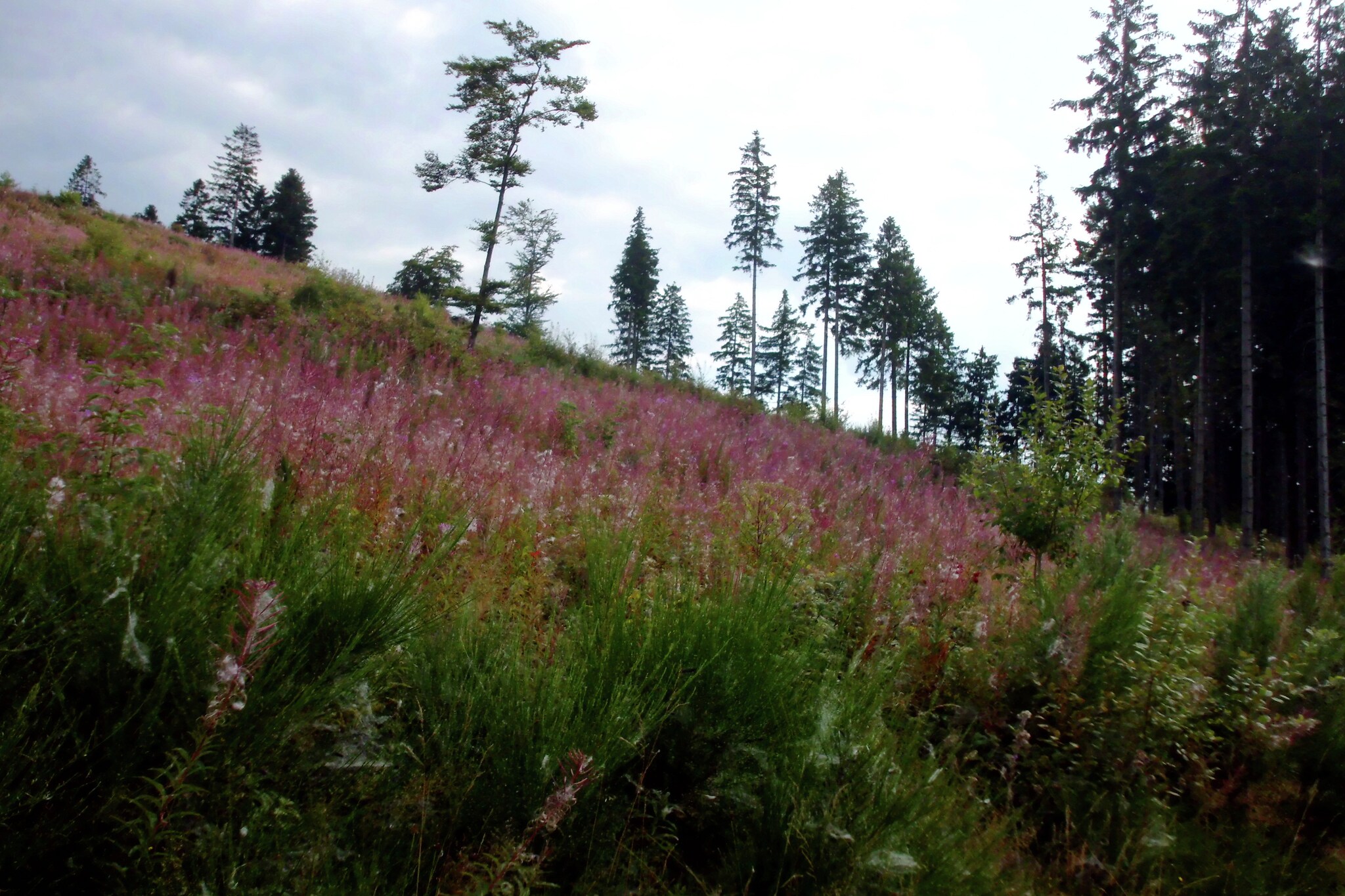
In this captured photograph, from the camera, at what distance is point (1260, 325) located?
71.2 ft

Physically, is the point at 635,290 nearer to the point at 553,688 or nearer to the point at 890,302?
the point at 890,302

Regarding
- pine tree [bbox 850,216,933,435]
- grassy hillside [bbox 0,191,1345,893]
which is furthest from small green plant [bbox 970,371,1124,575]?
pine tree [bbox 850,216,933,435]

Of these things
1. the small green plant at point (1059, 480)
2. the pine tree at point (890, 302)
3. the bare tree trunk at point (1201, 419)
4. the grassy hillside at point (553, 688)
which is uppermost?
the pine tree at point (890, 302)

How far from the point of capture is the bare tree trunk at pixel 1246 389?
1775 centimetres

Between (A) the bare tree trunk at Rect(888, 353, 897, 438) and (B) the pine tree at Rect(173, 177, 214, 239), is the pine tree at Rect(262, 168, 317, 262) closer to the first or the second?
(B) the pine tree at Rect(173, 177, 214, 239)

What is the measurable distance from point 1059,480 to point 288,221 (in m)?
55.9

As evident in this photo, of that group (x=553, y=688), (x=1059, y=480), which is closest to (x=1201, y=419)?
(x=1059, y=480)

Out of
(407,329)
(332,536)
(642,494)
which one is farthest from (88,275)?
(332,536)

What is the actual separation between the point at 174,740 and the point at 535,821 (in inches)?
32.6

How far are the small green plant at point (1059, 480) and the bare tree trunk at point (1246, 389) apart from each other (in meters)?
16.2

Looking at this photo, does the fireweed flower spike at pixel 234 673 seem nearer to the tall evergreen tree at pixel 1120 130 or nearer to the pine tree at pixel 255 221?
Answer: the tall evergreen tree at pixel 1120 130

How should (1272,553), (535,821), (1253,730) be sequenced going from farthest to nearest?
(1272,553) → (1253,730) → (535,821)

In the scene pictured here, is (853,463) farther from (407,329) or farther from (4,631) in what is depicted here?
(4,631)

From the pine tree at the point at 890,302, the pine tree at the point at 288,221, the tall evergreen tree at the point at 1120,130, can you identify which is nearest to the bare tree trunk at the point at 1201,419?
the tall evergreen tree at the point at 1120,130
